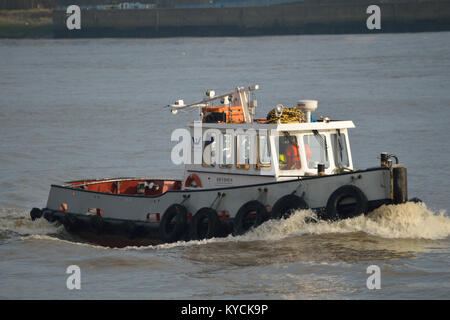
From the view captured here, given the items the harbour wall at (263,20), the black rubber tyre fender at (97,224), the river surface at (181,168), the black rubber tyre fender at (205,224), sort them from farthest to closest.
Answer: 1. the harbour wall at (263,20)
2. the black rubber tyre fender at (97,224)
3. the black rubber tyre fender at (205,224)
4. the river surface at (181,168)

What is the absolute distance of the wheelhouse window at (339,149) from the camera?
680 inches

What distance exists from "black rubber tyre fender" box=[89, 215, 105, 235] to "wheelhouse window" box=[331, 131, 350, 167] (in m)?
5.08

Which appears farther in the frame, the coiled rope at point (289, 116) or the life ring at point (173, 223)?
the life ring at point (173, 223)

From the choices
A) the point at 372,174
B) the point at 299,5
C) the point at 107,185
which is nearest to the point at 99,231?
the point at 107,185

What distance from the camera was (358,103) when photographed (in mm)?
42312

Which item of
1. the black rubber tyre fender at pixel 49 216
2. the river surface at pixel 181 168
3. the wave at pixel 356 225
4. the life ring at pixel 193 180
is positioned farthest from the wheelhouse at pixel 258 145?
the black rubber tyre fender at pixel 49 216

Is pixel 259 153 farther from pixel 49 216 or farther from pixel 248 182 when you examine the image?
pixel 49 216

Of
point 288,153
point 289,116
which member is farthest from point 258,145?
point 289,116

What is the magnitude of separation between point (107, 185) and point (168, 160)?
9.61 metres

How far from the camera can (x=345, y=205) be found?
16188 mm

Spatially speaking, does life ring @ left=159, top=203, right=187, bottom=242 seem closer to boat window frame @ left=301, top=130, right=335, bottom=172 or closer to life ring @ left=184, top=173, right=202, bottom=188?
life ring @ left=184, top=173, right=202, bottom=188

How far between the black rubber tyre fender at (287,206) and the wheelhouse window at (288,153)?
36.9 inches

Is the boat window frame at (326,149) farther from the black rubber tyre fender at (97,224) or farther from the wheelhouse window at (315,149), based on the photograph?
the black rubber tyre fender at (97,224)
